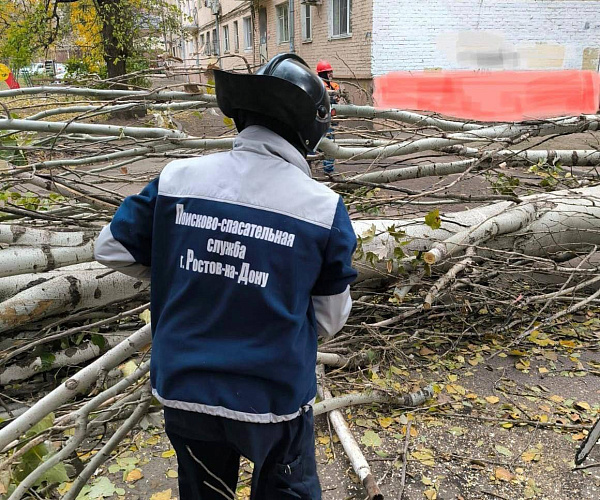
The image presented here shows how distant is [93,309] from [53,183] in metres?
0.81

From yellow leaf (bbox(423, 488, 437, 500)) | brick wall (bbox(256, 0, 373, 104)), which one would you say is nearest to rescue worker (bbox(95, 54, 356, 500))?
yellow leaf (bbox(423, 488, 437, 500))

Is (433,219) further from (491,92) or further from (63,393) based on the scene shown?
(491,92)

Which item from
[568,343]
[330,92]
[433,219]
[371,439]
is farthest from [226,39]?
[371,439]

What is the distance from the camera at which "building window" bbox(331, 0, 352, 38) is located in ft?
39.8

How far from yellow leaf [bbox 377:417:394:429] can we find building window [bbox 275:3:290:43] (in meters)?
16.2

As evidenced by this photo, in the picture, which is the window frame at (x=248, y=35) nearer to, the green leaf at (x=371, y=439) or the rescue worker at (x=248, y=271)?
the green leaf at (x=371, y=439)

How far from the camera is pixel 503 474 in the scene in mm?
2395

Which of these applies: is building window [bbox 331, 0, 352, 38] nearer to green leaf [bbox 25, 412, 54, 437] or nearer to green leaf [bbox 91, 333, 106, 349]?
green leaf [bbox 91, 333, 106, 349]

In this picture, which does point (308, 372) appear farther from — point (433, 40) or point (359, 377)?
point (433, 40)

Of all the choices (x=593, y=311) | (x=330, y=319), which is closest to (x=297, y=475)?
(x=330, y=319)

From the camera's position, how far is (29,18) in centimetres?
1054

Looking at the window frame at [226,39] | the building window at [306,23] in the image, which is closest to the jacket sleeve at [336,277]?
the building window at [306,23]

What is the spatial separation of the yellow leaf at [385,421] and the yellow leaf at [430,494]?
460 millimetres

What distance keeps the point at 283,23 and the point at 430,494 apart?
17.8 meters
